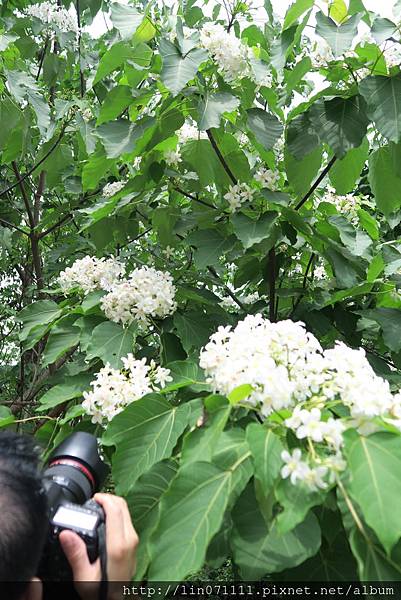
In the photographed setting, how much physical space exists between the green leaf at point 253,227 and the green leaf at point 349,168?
343mm

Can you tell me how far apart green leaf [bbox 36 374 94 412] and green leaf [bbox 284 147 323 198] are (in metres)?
0.91

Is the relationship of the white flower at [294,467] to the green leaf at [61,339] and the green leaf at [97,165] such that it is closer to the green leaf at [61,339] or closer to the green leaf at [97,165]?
the green leaf at [61,339]

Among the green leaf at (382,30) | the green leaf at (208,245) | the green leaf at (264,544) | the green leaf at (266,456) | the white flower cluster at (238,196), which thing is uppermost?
the green leaf at (382,30)

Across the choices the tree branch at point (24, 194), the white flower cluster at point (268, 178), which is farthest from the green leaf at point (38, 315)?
the tree branch at point (24, 194)

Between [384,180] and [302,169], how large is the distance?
0.98 ft

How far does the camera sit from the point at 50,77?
3477mm

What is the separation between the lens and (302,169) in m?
2.02

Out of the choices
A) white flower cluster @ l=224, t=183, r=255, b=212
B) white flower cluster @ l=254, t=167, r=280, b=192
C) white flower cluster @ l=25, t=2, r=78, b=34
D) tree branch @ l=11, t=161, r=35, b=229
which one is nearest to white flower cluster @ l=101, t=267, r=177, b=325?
white flower cluster @ l=224, t=183, r=255, b=212

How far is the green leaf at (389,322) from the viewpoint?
1.90 m

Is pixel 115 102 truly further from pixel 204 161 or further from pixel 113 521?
pixel 113 521

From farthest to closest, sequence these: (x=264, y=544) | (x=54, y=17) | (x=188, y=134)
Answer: (x=54, y=17), (x=188, y=134), (x=264, y=544)

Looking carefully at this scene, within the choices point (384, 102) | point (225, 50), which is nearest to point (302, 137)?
point (384, 102)

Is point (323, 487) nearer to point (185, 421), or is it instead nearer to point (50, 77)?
point (185, 421)

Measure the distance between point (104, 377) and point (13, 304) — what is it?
14.1ft
